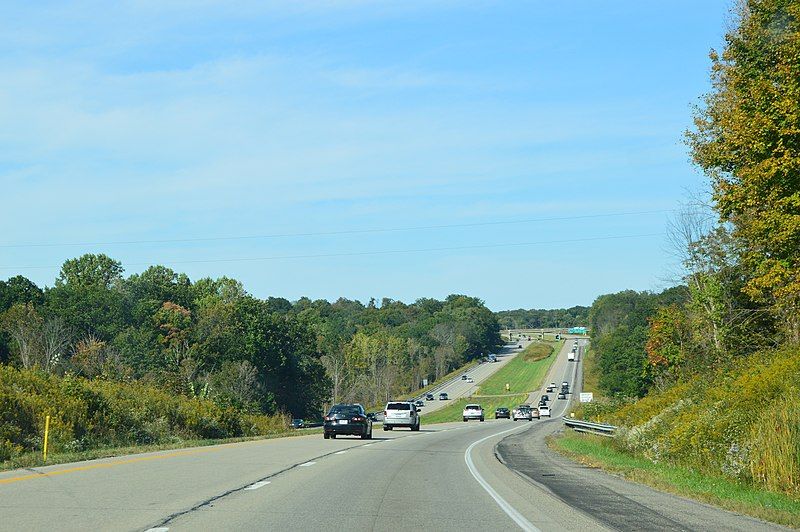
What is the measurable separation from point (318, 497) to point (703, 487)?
7.78 m

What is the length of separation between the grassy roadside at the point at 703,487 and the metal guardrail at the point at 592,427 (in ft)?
23.5

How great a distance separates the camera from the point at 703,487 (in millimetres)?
17875

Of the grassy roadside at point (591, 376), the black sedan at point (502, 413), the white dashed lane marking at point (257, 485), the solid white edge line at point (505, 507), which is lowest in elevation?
the black sedan at point (502, 413)

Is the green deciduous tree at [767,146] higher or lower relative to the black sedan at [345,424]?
higher

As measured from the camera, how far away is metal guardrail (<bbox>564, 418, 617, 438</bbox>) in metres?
36.6

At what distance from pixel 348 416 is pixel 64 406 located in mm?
13181

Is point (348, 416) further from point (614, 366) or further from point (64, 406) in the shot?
point (614, 366)

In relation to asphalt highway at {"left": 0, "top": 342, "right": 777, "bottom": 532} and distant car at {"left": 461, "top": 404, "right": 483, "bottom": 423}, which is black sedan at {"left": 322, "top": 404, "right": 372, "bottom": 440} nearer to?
asphalt highway at {"left": 0, "top": 342, "right": 777, "bottom": 532}

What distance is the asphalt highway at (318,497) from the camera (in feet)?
39.2

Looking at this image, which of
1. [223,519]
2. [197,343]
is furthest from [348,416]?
[197,343]

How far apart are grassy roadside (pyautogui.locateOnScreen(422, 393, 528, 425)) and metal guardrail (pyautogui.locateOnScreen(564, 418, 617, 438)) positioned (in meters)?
62.2

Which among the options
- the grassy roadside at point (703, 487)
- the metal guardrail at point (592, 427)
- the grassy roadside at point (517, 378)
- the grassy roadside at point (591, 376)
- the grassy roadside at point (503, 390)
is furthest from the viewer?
the grassy roadside at point (517, 378)

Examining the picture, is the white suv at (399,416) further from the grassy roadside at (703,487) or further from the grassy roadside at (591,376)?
the grassy roadside at (591,376)

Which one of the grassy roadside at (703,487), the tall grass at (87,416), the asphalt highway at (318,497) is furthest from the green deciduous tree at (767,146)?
the tall grass at (87,416)
